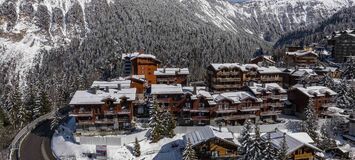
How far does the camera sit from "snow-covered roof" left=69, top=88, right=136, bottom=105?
75.2 meters

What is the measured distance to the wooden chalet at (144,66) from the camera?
11738 centimetres

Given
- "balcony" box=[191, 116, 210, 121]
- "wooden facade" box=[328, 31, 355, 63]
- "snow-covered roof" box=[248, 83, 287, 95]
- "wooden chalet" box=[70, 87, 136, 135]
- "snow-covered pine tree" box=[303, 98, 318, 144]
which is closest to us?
"snow-covered pine tree" box=[303, 98, 318, 144]

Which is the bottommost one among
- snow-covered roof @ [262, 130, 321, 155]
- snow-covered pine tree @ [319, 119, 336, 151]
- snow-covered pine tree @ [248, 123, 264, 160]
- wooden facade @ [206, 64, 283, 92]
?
snow-covered pine tree @ [319, 119, 336, 151]

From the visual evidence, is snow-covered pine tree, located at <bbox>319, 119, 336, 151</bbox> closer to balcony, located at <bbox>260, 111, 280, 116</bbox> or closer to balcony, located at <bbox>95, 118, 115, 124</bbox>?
balcony, located at <bbox>260, 111, 280, 116</bbox>

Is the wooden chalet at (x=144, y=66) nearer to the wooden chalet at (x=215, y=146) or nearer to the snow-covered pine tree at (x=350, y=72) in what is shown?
the wooden chalet at (x=215, y=146)

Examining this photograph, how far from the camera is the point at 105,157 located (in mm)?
66438

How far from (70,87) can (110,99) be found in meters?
52.4

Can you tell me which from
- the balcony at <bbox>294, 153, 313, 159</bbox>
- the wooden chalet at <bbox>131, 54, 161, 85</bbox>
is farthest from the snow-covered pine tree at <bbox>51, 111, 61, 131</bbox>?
the balcony at <bbox>294, 153, 313, 159</bbox>

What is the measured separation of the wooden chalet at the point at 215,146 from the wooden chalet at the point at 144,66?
55.2 metres

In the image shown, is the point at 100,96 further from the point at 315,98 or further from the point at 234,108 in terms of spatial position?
the point at 315,98

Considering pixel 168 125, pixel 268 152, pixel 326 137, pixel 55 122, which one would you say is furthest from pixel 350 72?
pixel 55 122

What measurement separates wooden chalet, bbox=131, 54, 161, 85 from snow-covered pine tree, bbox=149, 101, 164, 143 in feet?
146

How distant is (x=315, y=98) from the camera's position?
8538 cm

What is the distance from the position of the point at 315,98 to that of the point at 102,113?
46.2 m
